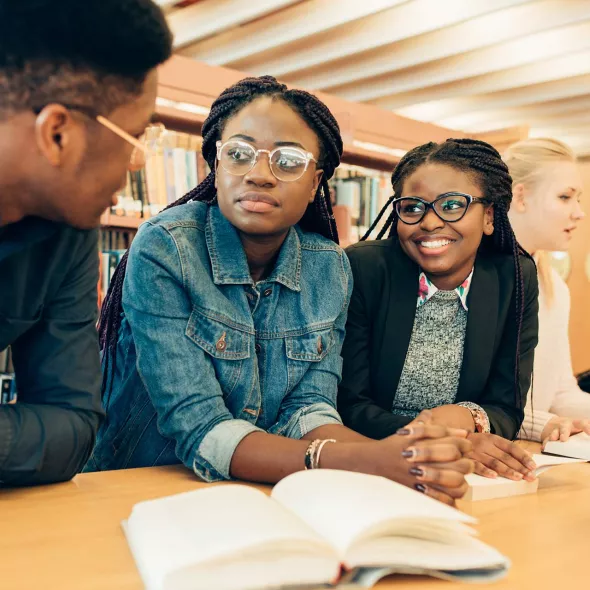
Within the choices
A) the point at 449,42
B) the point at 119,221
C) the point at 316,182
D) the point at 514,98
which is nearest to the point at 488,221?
the point at 316,182

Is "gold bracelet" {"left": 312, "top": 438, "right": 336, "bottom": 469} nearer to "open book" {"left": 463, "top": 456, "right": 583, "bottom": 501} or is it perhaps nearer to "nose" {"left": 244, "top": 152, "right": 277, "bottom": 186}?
"open book" {"left": 463, "top": 456, "right": 583, "bottom": 501}

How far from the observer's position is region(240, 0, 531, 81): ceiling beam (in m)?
3.57

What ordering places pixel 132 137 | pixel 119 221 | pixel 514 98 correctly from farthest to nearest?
pixel 514 98 < pixel 119 221 < pixel 132 137

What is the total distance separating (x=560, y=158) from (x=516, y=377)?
1.11 metres

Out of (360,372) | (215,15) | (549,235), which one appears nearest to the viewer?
(360,372)

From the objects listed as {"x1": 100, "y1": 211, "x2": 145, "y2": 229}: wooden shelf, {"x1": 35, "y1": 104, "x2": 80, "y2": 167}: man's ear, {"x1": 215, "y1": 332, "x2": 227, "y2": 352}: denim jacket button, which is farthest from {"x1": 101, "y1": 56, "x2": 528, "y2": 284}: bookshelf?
{"x1": 35, "y1": 104, "x2": 80, "y2": 167}: man's ear

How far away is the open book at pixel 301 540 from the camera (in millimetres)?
729

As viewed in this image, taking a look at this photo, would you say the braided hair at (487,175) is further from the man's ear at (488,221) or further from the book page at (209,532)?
the book page at (209,532)

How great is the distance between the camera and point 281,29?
4062mm

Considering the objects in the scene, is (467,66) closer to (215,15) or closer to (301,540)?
(215,15)

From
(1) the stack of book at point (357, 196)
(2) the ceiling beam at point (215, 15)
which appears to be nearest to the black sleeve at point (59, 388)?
(1) the stack of book at point (357, 196)

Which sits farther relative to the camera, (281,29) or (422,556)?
(281,29)

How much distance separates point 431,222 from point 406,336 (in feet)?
0.91

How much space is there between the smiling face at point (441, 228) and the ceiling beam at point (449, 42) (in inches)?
89.9
